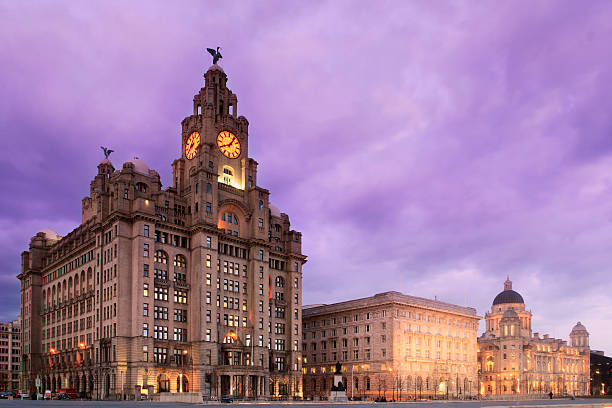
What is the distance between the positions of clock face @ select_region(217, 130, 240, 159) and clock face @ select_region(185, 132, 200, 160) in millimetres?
4853

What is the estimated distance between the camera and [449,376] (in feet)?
548

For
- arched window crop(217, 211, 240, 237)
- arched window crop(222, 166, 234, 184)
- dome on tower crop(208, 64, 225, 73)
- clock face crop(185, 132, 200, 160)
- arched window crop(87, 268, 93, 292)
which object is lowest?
arched window crop(87, 268, 93, 292)

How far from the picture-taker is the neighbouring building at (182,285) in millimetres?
118500

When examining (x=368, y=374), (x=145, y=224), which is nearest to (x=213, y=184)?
(x=145, y=224)

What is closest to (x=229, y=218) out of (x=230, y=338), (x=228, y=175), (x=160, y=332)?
(x=228, y=175)

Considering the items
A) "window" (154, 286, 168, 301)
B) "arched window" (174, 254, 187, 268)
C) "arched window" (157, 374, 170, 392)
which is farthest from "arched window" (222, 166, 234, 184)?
"arched window" (157, 374, 170, 392)

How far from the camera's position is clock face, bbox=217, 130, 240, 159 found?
143 meters

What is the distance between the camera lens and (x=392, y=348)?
151 m

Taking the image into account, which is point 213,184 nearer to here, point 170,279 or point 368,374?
point 170,279

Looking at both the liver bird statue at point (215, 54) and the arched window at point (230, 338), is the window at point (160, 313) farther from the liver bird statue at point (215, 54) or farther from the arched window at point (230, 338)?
the liver bird statue at point (215, 54)

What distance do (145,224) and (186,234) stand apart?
11053 millimetres

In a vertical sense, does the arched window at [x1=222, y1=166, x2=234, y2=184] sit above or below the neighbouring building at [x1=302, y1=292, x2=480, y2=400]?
above

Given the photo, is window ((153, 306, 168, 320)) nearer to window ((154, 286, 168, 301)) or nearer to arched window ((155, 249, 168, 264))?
window ((154, 286, 168, 301))

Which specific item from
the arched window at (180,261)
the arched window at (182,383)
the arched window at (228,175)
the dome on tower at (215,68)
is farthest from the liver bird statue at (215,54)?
the arched window at (182,383)
